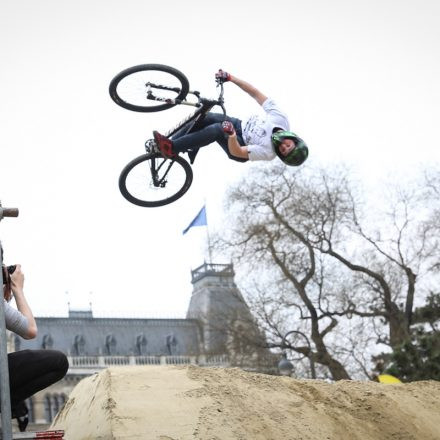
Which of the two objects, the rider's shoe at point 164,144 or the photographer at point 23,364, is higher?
the rider's shoe at point 164,144

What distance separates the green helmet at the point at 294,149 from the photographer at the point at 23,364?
4.41 m

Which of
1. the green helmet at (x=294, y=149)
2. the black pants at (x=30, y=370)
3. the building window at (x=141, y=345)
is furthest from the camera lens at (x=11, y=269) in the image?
the building window at (x=141, y=345)

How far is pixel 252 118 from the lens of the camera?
1152cm

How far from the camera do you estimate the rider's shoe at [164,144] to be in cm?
1148

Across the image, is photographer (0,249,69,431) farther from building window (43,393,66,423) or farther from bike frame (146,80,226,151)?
building window (43,393,66,423)

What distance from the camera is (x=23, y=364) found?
7438 millimetres

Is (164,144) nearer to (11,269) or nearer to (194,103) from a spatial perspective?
(194,103)

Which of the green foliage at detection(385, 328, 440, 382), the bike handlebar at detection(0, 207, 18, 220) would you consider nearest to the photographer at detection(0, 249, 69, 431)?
the bike handlebar at detection(0, 207, 18, 220)

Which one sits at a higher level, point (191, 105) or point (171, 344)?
point (191, 105)

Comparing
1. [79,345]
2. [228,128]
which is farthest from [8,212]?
[79,345]

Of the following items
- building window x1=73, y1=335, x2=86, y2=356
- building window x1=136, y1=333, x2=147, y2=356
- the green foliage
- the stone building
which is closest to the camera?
the green foliage

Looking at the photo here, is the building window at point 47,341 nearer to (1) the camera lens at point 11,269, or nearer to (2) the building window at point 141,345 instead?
(2) the building window at point 141,345

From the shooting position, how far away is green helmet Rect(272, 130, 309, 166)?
36.0 ft

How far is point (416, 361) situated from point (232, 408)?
14323 mm
